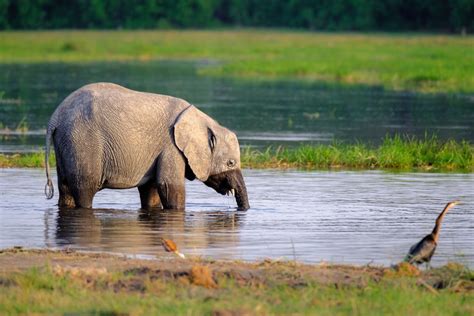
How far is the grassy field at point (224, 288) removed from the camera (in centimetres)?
812

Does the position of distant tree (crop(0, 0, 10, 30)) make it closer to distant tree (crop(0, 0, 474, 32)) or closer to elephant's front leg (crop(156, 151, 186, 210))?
distant tree (crop(0, 0, 474, 32))

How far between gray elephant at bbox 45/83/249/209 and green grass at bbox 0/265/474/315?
3944mm

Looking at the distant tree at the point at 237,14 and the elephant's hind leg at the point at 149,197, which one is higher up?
the elephant's hind leg at the point at 149,197

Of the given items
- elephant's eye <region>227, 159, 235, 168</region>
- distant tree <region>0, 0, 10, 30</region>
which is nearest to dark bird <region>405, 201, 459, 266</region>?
elephant's eye <region>227, 159, 235, 168</region>

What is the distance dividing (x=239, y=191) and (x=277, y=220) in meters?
1.02

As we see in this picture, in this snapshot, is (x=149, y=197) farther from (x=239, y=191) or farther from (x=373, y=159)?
(x=373, y=159)

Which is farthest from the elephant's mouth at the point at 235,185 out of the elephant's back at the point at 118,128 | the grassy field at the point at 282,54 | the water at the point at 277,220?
the grassy field at the point at 282,54

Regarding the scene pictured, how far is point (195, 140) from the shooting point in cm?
1343

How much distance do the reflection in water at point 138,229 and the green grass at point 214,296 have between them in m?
1.97

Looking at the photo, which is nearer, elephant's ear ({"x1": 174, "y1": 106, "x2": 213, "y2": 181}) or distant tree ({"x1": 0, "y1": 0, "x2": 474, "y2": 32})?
elephant's ear ({"x1": 174, "y1": 106, "x2": 213, "y2": 181})

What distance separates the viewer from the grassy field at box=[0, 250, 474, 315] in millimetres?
8125

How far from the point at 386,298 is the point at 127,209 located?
5.73 metres

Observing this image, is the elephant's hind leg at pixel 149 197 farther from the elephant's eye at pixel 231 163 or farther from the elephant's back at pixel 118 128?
the elephant's eye at pixel 231 163

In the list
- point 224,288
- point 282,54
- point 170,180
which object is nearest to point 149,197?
point 170,180
